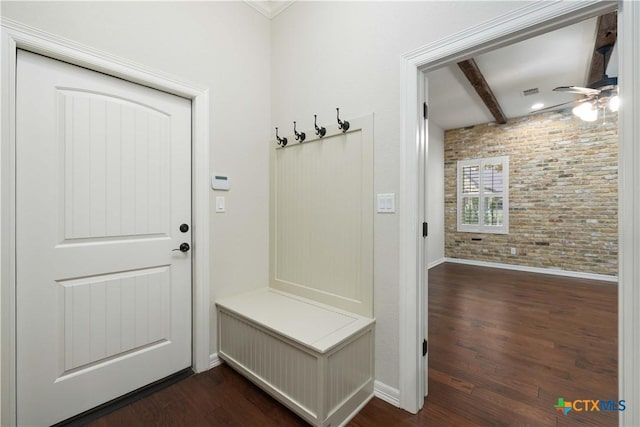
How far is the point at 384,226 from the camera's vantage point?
5.72 feet

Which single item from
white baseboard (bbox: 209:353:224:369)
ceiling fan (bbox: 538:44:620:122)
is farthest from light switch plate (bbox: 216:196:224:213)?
ceiling fan (bbox: 538:44:620:122)

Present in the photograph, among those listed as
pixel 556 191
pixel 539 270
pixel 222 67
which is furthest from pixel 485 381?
pixel 556 191

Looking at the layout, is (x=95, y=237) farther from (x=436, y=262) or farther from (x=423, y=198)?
(x=436, y=262)

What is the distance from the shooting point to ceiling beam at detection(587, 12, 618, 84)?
2451mm

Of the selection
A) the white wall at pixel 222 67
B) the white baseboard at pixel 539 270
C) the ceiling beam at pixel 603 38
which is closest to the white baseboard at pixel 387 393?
the white wall at pixel 222 67

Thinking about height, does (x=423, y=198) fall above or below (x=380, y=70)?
below

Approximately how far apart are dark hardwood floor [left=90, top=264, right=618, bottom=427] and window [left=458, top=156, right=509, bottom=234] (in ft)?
8.24

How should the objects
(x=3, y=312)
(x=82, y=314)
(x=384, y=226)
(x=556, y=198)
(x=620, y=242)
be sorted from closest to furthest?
(x=620, y=242) → (x=3, y=312) → (x=82, y=314) → (x=384, y=226) → (x=556, y=198)

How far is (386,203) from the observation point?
1726 millimetres

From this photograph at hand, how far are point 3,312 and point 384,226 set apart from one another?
2.02 meters

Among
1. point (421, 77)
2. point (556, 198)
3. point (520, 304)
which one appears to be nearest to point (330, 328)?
point (421, 77)

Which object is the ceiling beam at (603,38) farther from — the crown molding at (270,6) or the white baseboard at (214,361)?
the white baseboard at (214,361)

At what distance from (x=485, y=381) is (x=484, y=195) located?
4754 mm

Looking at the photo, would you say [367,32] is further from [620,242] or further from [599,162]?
[599,162]
